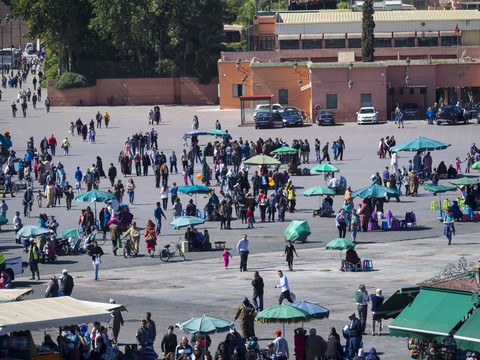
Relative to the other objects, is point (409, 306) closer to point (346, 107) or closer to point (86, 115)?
point (346, 107)

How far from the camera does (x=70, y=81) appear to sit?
276 feet

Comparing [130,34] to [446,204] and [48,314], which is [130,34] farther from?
[48,314]

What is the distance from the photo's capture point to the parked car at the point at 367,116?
70.7 meters

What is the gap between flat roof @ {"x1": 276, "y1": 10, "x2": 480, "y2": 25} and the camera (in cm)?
8650

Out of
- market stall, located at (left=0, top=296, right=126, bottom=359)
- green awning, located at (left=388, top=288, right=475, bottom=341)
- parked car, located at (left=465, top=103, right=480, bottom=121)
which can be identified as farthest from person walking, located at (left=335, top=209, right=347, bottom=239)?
parked car, located at (left=465, top=103, right=480, bottom=121)

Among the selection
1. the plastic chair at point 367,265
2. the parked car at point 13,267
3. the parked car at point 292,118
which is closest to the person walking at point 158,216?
the parked car at point 13,267

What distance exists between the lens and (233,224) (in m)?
44.8

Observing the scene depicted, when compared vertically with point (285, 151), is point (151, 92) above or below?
above

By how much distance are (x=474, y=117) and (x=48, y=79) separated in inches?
1114

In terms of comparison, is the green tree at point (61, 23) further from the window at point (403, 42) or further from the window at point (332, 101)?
the window at point (403, 42)

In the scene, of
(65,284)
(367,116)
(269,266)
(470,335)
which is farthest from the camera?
(367,116)

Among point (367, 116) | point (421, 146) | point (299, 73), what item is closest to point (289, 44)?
point (299, 73)

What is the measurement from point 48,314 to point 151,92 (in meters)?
63.7

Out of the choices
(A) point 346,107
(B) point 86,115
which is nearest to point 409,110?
(A) point 346,107
